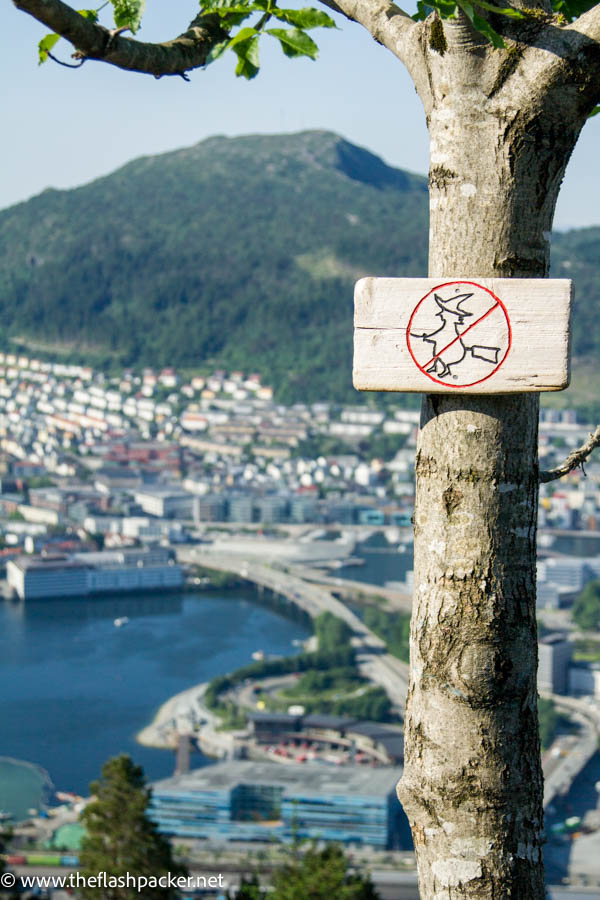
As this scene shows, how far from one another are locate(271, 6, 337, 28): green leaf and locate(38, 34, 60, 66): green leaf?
132 millimetres

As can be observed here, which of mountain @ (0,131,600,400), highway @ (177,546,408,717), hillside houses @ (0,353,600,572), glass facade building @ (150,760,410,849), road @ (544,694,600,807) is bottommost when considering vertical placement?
glass facade building @ (150,760,410,849)

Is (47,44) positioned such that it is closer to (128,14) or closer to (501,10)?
(128,14)

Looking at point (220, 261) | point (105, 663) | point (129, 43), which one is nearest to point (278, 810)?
point (105, 663)

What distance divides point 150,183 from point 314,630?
125ft

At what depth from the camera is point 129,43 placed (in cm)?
74

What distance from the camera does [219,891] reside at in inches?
301

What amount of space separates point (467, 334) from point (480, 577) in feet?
0.36

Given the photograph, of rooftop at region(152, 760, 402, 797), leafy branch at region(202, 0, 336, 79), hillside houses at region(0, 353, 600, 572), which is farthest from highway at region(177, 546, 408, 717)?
leafy branch at region(202, 0, 336, 79)

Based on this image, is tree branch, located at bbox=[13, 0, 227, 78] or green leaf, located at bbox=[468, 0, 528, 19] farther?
tree branch, located at bbox=[13, 0, 227, 78]

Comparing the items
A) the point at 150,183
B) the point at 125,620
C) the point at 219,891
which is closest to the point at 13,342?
the point at 150,183

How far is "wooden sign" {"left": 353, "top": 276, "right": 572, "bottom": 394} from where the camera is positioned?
1.82 ft

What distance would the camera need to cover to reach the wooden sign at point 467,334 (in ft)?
1.82

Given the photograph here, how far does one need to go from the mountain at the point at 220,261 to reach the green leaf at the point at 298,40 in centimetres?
3370

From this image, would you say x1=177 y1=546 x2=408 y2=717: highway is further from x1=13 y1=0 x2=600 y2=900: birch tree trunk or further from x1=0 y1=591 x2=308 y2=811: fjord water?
x1=13 y1=0 x2=600 y2=900: birch tree trunk
